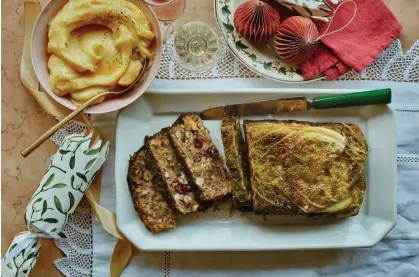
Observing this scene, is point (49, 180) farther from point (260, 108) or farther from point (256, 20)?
point (256, 20)

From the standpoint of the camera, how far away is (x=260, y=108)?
1.77 metres

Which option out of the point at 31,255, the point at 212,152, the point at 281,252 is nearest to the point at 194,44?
the point at 212,152

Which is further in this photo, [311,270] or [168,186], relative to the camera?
[311,270]

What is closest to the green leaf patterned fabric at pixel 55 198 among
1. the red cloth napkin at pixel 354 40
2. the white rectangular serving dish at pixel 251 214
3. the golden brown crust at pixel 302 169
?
the white rectangular serving dish at pixel 251 214

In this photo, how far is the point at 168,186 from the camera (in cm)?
168

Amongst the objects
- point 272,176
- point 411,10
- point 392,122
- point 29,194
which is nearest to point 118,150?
point 29,194

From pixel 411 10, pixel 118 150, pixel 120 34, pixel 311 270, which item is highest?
pixel 411 10

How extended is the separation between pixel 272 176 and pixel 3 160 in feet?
2.91

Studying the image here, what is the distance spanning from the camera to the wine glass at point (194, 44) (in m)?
1.81

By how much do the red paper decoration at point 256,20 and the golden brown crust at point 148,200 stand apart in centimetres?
53

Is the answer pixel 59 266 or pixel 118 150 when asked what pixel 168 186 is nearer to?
pixel 118 150

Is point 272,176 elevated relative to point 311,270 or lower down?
elevated

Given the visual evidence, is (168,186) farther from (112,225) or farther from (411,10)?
(411,10)

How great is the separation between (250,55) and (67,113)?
0.62m
